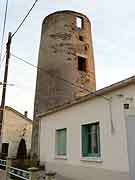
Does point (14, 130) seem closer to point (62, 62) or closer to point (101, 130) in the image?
point (62, 62)

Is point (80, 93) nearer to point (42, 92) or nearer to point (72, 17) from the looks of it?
point (42, 92)

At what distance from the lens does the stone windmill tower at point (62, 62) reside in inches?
655

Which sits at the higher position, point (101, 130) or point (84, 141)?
point (101, 130)

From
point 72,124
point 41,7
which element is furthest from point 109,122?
A: point 41,7

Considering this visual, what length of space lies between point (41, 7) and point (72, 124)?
5012 mm

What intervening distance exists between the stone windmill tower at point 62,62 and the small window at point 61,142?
4769 millimetres

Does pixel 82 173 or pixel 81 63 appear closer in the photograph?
pixel 82 173

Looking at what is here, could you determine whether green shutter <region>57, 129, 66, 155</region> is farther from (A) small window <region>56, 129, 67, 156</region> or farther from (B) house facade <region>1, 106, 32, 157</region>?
(B) house facade <region>1, 106, 32, 157</region>

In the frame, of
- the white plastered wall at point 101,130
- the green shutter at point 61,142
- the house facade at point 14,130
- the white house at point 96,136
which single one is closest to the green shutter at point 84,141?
the white house at point 96,136

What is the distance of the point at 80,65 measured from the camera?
18.3 m

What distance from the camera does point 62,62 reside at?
17312mm

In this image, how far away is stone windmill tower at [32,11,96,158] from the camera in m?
16.6

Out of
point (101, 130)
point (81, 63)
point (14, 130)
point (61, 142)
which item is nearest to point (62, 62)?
point (81, 63)

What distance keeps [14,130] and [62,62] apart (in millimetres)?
10551
